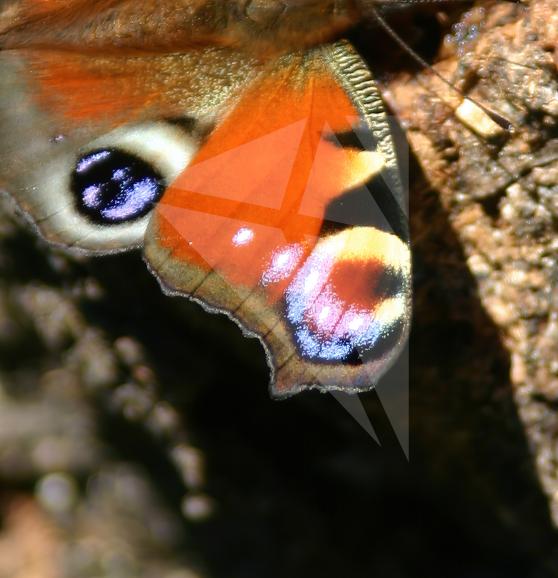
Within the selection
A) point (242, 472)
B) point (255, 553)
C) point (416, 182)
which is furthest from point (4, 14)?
point (255, 553)

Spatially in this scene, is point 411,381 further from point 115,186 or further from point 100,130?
point 100,130

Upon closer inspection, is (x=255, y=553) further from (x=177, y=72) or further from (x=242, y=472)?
(x=177, y=72)
